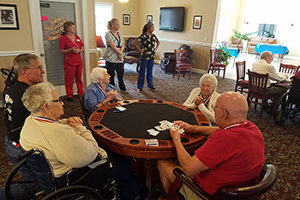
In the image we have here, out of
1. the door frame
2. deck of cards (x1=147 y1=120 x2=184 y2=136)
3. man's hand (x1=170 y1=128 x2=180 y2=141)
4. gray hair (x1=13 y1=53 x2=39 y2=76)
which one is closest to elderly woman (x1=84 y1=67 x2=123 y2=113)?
gray hair (x1=13 y1=53 x2=39 y2=76)

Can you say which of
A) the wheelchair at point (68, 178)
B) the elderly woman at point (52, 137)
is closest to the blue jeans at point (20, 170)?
the wheelchair at point (68, 178)

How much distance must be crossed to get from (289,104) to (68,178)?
3756 mm

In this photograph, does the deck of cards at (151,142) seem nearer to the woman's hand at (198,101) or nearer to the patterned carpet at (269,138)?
the patterned carpet at (269,138)

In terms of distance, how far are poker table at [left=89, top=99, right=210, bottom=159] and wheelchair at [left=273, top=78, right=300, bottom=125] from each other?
2160 millimetres

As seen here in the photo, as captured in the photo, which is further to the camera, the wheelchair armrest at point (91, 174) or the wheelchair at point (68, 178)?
the wheelchair armrest at point (91, 174)

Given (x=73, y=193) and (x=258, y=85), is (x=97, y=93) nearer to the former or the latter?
(x=73, y=193)

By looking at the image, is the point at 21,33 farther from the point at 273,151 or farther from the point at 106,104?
the point at 273,151

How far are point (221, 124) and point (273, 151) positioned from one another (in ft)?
6.71

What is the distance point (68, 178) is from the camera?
4.50 feet

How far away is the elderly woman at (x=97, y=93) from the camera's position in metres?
2.45

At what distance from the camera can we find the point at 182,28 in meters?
7.79

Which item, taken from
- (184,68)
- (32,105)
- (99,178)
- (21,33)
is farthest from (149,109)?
(184,68)

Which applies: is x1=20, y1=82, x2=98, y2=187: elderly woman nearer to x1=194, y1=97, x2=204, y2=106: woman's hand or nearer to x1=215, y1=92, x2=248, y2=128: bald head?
x1=215, y1=92, x2=248, y2=128: bald head

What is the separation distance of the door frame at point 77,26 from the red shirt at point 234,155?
153 inches
